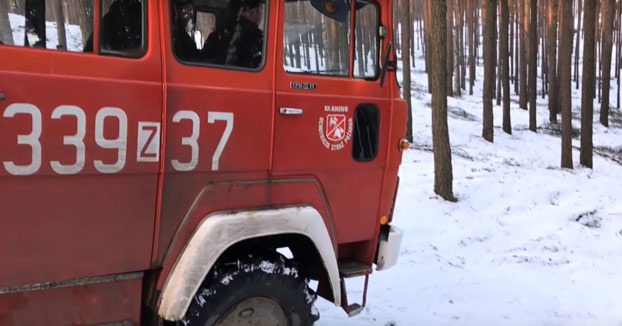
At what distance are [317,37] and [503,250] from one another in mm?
6193

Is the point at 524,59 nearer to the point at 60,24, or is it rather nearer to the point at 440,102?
the point at 440,102

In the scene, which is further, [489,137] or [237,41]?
[489,137]

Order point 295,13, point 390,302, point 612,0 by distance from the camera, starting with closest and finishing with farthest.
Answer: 1. point 295,13
2. point 390,302
3. point 612,0

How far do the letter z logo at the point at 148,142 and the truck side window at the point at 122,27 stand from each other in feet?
1.22

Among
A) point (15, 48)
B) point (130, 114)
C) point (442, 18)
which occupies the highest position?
point (442, 18)

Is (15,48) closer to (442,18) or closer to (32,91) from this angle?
(32,91)

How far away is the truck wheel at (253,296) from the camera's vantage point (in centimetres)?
309

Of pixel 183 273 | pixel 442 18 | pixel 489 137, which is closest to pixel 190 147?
pixel 183 273

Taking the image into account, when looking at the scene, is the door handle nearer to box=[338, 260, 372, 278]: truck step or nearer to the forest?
box=[338, 260, 372, 278]: truck step

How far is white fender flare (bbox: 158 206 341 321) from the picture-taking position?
2.92 metres

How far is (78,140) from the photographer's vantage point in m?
2.53

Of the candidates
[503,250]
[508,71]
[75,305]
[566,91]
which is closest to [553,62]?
[508,71]

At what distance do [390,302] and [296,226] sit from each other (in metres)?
2.98

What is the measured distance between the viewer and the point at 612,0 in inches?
938
